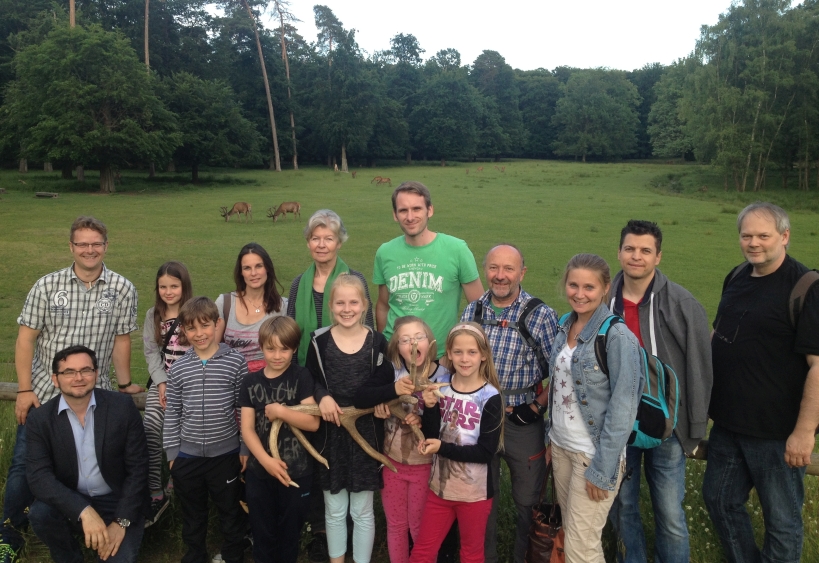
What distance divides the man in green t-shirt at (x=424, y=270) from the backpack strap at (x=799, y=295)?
5.99 ft

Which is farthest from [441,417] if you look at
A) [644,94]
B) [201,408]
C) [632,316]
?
[644,94]

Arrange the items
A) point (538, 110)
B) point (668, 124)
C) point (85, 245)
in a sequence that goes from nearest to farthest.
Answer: point (85, 245) → point (668, 124) → point (538, 110)

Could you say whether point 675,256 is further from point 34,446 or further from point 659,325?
point 34,446

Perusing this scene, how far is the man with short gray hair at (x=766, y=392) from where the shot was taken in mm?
3102

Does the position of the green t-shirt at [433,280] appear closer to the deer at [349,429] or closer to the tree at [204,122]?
the deer at [349,429]

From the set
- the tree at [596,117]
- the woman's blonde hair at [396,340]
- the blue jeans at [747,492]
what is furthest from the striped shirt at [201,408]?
the tree at [596,117]

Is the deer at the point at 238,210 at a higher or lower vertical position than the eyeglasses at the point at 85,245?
lower

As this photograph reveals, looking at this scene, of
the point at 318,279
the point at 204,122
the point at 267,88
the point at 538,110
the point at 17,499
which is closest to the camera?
the point at 17,499

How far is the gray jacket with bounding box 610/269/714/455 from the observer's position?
3.20 m

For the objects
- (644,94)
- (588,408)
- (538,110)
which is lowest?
(588,408)

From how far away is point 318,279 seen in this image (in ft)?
13.8

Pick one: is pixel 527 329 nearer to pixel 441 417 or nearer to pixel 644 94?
pixel 441 417

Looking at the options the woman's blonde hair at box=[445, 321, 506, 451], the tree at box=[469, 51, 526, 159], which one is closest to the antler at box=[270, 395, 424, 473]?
the woman's blonde hair at box=[445, 321, 506, 451]

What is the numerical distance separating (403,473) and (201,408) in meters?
1.29
